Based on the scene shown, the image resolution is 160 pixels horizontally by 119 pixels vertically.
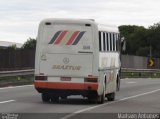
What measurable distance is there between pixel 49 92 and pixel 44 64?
0.95 metres

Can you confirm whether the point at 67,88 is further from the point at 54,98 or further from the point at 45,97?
the point at 54,98

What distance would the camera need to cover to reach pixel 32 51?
47438mm

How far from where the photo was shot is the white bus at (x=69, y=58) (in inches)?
926

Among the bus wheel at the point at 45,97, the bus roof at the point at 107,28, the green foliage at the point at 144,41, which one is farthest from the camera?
the green foliage at the point at 144,41

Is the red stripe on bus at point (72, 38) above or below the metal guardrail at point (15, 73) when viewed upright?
above

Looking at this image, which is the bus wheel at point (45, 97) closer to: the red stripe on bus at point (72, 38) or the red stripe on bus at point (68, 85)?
the red stripe on bus at point (68, 85)

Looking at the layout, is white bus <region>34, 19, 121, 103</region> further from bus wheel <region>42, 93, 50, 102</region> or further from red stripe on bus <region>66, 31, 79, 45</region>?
bus wheel <region>42, 93, 50, 102</region>

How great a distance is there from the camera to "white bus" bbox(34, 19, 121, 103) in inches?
926

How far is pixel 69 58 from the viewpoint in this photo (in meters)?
23.8

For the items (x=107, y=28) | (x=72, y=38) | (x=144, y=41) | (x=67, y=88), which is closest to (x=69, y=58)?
(x=72, y=38)

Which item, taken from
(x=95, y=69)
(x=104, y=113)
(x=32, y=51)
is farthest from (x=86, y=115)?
(x=32, y=51)

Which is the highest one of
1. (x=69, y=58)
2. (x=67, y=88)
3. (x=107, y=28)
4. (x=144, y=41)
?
(x=144, y=41)

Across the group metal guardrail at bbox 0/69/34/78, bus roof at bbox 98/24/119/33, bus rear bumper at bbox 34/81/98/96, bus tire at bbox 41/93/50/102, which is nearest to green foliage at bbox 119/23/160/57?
metal guardrail at bbox 0/69/34/78

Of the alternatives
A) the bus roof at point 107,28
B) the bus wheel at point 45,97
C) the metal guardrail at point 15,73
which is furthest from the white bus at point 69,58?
the metal guardrail at point 15,73
